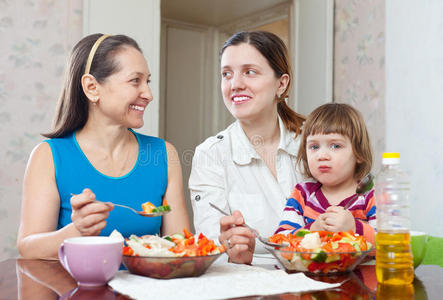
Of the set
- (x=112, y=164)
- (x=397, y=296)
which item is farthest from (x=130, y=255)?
(x=112, y=164)

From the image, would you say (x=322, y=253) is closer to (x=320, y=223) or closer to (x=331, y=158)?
(x=320, y=223)

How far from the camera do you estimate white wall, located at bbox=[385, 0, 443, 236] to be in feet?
8.63

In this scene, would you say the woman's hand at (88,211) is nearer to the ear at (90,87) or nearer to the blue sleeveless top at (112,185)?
the blue sleeveless top at (112,185)

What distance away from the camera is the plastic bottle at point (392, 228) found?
92 cm

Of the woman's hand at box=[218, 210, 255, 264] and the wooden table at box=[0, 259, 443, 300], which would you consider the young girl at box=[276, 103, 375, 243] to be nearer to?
the woman's hand at box=[218, 210, 255, 264]

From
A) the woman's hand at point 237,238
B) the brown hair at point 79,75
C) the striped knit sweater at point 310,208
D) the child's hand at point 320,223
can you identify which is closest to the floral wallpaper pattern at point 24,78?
the brown hair at point 79,75

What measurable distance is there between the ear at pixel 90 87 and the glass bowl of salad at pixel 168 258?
0.75 metres

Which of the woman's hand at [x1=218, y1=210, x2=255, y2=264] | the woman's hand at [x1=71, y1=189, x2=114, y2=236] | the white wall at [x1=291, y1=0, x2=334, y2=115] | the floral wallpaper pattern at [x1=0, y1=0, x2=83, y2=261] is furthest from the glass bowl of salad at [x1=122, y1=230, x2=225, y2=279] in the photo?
the white wall at [x1=291, y1=0, x2=334, y2=115]

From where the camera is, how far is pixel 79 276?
87cm

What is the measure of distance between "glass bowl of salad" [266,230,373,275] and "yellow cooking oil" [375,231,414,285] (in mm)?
43

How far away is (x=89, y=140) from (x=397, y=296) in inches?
45.0

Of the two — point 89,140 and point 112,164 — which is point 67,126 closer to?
point 89,140

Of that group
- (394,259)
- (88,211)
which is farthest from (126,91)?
(394,259)

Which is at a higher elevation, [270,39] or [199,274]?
[270,39]
